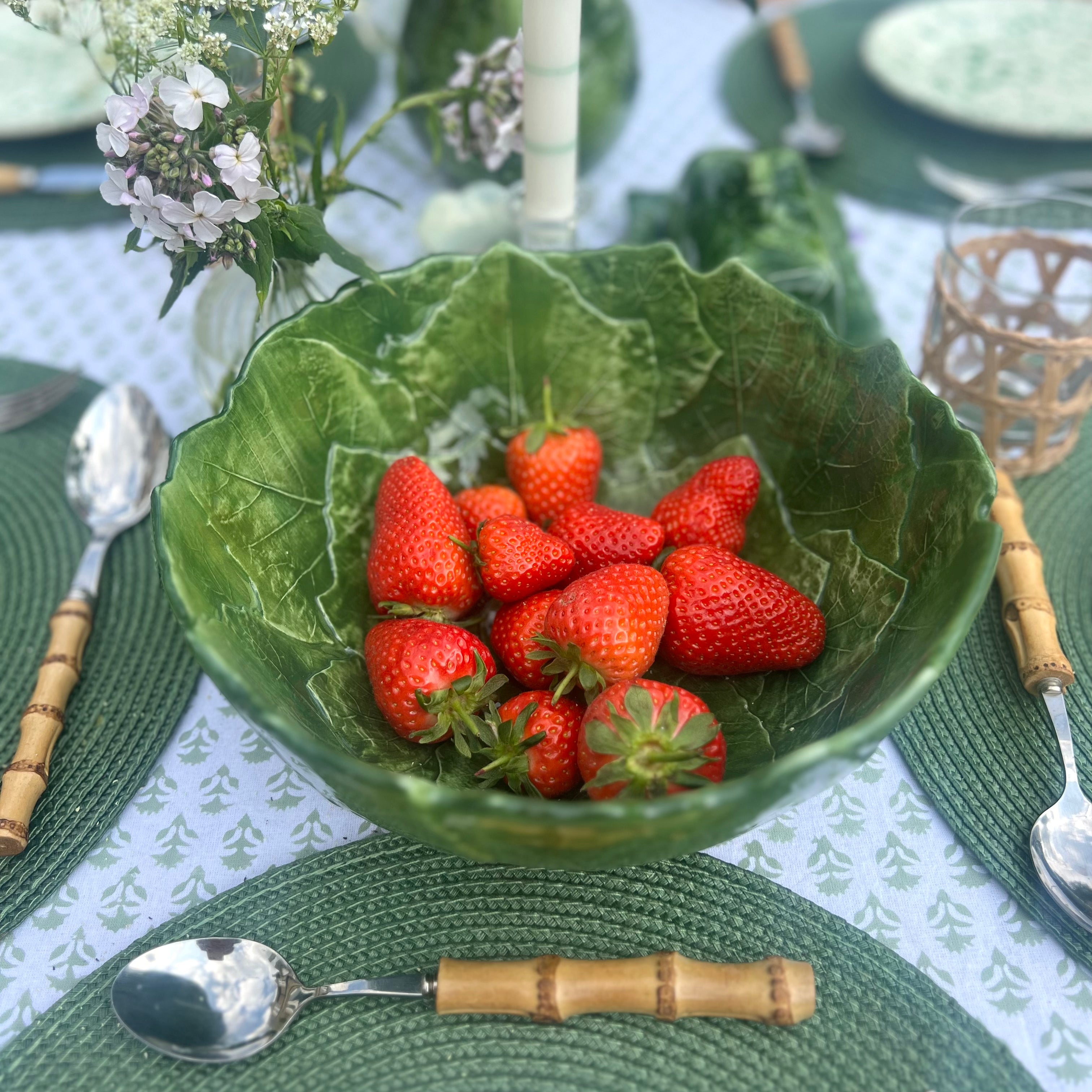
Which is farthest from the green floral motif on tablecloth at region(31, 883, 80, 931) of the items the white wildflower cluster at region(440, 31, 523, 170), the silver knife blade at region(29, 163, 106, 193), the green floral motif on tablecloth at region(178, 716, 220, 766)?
the silver knife blade at region(29, 163, 106, 193)

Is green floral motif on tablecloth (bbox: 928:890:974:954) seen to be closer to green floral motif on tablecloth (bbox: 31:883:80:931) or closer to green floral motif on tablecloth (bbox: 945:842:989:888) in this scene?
green floral motif on tablecloth (bbox: 945:842:989:888)

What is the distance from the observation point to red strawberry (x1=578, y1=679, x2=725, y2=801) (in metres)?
0.51

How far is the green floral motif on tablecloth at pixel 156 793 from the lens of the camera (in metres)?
0.65

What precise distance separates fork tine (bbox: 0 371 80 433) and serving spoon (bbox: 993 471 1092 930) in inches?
34.0

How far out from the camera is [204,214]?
57cm

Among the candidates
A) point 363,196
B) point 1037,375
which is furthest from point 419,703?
point 363,196

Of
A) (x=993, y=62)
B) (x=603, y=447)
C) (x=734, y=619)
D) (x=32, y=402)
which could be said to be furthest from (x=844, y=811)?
(x=993, y=62)

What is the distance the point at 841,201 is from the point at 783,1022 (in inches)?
38.3

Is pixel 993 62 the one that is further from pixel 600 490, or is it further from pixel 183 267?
pixel 183 267

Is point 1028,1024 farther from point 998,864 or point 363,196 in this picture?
point 363,196

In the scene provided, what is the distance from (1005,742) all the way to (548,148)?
2.06 ft

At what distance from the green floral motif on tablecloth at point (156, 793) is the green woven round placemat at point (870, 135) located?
1.02 meters

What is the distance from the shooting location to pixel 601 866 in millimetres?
488

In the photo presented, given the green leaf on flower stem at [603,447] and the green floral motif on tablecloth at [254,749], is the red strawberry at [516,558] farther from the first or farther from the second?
the green floral motif on tablecloth at [254,749]
